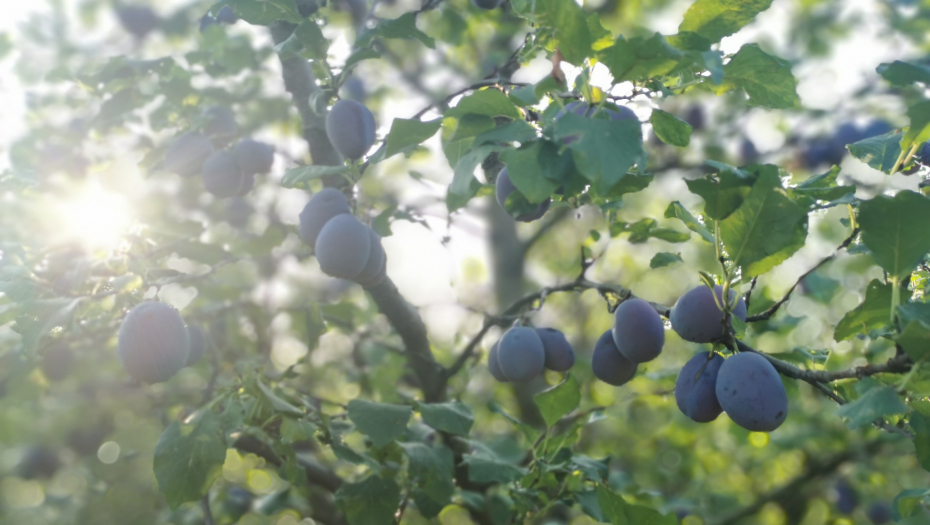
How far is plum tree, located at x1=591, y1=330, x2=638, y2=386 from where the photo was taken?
1365 mm

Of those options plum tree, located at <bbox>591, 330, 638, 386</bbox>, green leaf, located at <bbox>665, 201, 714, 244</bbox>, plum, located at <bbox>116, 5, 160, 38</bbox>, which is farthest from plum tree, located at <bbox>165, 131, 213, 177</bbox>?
plum, located at <bbox>116, 5, 160, 38</bbox>

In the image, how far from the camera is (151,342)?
1.31 metres

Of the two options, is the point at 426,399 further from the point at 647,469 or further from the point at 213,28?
the point at 647,469

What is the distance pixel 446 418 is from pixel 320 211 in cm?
54

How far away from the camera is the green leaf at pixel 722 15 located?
975 mm

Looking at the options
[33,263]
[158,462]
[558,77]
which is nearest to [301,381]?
[33,263]

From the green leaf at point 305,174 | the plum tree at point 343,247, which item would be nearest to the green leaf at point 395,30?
the green leaf at point 305,174

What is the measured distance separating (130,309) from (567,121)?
1118mm

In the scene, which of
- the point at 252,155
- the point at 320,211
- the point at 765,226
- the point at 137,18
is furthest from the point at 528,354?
the point at 137,18

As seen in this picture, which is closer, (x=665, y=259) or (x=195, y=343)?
(x=665, y=259)

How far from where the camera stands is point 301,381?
3648 millimetres

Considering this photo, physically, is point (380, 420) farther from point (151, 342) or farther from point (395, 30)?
point (395, 30)

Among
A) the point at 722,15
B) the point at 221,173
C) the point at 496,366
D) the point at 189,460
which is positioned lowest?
the point at 496,366

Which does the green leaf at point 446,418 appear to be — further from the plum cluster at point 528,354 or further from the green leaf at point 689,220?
the green leaf at point 689,220
